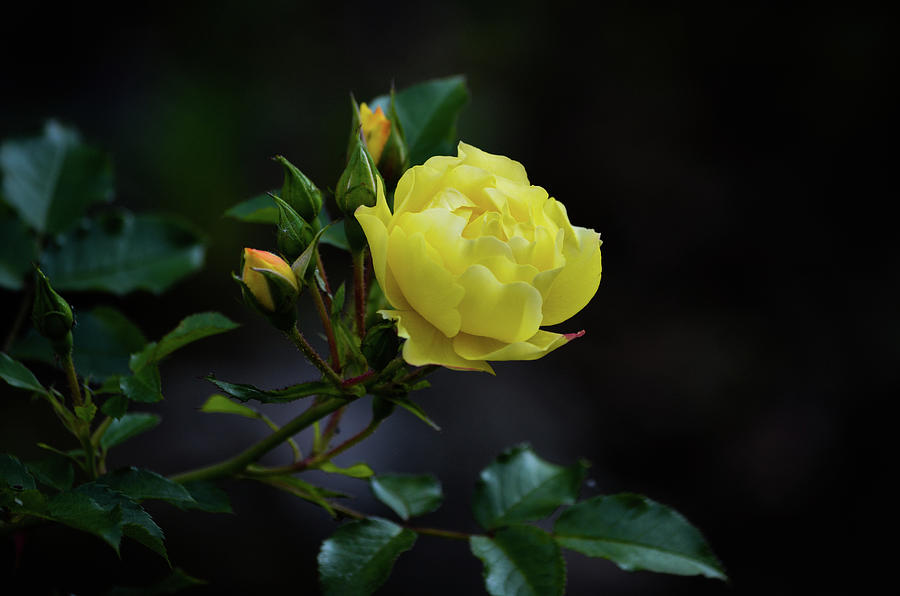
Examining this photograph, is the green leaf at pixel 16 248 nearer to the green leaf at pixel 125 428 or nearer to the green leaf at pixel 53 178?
the green leaf at pixel 53 178

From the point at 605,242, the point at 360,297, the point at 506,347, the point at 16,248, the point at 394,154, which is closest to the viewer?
the point at 506,347

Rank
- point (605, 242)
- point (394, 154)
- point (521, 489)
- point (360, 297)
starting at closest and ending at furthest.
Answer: point (360, 297) → point (394, 154) → point (521, 489) → point (605, 242)

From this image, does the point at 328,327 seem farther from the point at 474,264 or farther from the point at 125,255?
the point at 125,255

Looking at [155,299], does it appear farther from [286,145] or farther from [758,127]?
[758,127]

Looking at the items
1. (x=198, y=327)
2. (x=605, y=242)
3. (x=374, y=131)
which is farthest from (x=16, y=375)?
(x=605, y=242)

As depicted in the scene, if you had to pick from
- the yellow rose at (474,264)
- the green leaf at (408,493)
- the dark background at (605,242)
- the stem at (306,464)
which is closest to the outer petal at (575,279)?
the yellow rose at (474,264)

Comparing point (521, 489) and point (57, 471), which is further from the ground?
point (57, 471)

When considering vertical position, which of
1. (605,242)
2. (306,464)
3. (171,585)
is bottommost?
(605,242)
